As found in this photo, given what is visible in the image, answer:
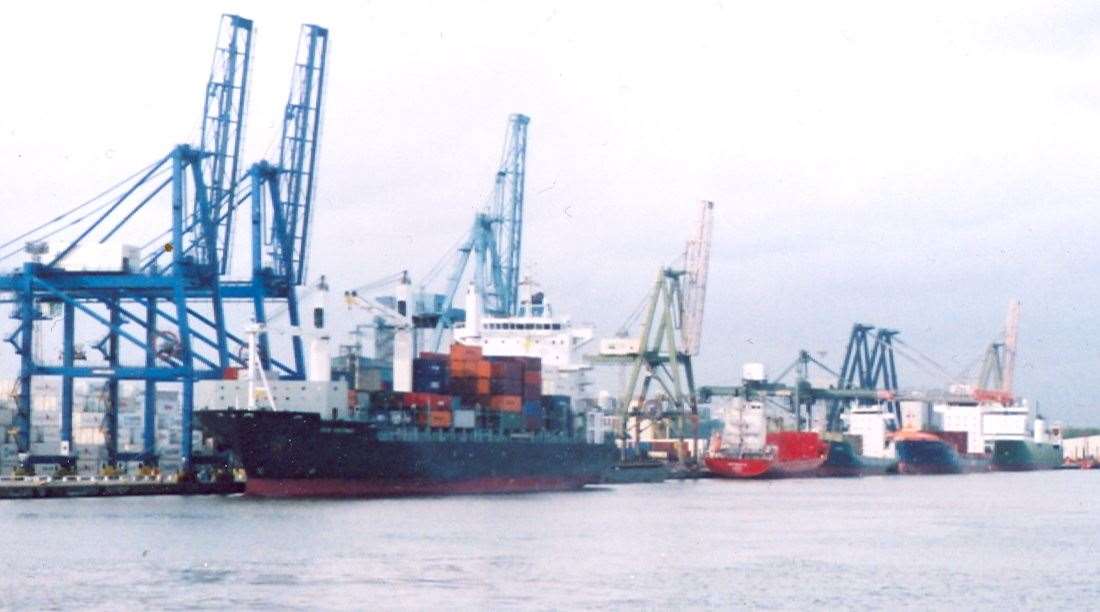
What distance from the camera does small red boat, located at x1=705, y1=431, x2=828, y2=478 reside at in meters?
104

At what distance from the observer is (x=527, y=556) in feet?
126

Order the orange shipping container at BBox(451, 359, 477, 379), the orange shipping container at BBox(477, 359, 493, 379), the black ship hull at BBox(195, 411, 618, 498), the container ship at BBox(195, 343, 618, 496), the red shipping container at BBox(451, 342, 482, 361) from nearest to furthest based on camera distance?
the black ship hull at BBox(195, 411, 618, 498) < the container ship at BBox(195, 343, 618, 496) < the red shipping container at BBox(451, 342, 482, 361) < the orange shipping container at BBox(451, 359, 477, 379) < the orange shipping container at BBox(477, 359, 493, 379)

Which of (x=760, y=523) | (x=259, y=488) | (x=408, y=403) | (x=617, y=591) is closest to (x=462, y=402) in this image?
(x=408, y=403)

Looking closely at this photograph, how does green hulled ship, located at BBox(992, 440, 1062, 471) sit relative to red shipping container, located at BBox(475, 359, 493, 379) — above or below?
below

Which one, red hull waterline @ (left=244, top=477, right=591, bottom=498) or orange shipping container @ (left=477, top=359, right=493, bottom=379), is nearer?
red hull waterline @ (left=244, top=477, right=591, bottom=498)

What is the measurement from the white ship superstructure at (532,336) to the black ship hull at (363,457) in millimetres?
11333

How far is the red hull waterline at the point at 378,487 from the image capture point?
199 ft

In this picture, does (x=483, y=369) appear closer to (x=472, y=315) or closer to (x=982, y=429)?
(x=472, y=315)

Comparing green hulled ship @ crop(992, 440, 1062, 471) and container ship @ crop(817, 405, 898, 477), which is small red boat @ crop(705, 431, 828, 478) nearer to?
container ship @ crop(817, 405, 898, 477)

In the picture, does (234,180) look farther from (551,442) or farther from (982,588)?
(982,588)

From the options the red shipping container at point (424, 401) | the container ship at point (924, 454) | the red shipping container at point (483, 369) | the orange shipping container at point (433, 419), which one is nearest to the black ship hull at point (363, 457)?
the orange shipping container at point (433, 419)

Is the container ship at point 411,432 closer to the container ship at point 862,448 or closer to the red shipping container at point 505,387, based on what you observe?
the red shipping container at point 505,387

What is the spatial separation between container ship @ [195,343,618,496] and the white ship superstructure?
24.4 feet

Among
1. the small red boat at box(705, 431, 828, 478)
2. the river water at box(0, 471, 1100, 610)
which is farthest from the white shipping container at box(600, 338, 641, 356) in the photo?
the river water at box(0, 471, 1100, 610)
